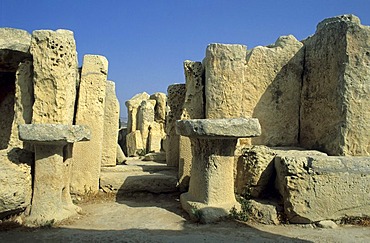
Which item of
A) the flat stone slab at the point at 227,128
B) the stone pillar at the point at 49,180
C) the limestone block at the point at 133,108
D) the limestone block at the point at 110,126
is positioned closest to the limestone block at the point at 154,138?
the limestone block at the point at 133,108

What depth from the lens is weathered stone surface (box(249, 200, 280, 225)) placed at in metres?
4.68

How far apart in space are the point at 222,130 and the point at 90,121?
2.68m

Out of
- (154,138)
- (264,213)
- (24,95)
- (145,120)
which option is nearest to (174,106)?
(24,95)

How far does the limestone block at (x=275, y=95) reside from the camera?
20.4ft

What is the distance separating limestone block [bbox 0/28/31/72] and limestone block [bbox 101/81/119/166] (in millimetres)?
1733

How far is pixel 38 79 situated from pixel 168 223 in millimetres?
2938

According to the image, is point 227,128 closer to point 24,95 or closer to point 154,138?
point 24,95

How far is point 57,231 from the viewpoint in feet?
13.6

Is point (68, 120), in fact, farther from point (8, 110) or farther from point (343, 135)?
point (343, 135)

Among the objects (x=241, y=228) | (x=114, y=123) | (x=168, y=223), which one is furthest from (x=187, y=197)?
(x=114, y=123)

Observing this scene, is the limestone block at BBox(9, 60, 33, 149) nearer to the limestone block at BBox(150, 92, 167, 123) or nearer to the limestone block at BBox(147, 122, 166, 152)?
the limestone block at BBox(147, 122, 166, 152)

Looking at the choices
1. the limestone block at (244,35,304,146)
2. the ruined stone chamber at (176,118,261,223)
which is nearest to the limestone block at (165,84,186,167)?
the limestone block at (244,35,304,146)

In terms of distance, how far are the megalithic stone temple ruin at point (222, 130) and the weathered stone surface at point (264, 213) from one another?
0.02 m

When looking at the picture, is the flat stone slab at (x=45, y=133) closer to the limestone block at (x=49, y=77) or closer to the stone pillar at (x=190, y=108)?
the limestone block at (x=49, y=77)
